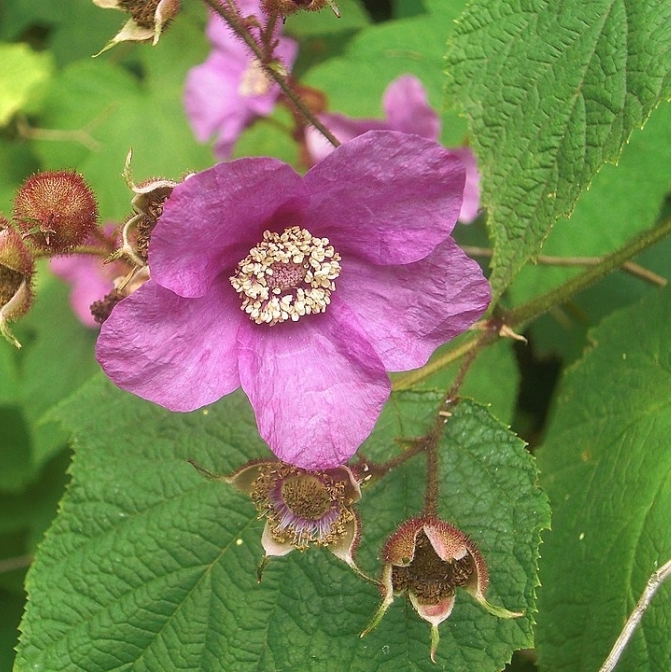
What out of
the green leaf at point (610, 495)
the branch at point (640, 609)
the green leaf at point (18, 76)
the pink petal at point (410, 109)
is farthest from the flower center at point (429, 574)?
the green leaf at point (18, 76)

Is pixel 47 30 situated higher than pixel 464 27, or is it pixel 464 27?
pixel 464 27

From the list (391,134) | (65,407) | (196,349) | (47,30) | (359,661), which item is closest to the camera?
(391,134)

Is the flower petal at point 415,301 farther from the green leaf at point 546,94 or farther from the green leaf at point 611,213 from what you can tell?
the green leaf at point 611,213

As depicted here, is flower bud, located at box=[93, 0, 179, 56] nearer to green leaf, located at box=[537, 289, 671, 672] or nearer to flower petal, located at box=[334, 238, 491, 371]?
flower petal, located at box=[334, 238, 491, 371]

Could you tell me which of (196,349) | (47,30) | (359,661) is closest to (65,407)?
(196,349)

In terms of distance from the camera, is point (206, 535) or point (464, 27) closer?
point (464, 27)

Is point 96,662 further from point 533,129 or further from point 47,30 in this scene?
point 47,30
